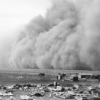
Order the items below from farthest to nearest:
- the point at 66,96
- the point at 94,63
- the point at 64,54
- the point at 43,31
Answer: the point at 43,31
the point at 64,54
the point at 94,63
the point at 66,96

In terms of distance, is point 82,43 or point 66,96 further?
point 82,43

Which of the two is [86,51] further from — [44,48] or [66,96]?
[66,96]

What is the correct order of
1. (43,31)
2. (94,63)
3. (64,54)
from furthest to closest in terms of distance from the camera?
(43,31)
(64,54)
(94,63)

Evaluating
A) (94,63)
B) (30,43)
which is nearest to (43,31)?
(30,43)

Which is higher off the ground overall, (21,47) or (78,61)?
(21,47)

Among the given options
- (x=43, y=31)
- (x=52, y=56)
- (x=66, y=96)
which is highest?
(x=43, y=31)

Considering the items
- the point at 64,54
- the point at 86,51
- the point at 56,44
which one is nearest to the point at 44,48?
the point at 56,44

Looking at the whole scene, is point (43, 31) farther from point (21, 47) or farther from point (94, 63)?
point (94, 63)

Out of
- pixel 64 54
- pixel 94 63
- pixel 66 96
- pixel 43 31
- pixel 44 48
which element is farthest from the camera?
pixel 43 31

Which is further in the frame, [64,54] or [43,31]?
[43,31]
